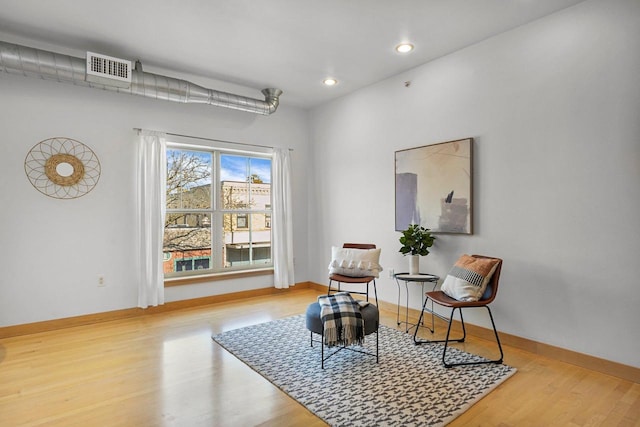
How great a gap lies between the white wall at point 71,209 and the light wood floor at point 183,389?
0.50 metres

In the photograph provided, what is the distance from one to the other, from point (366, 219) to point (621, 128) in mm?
2823

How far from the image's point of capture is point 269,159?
18.6ft

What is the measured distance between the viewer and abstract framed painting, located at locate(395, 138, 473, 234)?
11.9 ft

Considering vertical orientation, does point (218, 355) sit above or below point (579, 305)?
below

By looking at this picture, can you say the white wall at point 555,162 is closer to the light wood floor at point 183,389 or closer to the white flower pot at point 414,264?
the white flower pot at point 414,264

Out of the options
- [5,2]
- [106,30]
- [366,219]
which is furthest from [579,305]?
[5,2]

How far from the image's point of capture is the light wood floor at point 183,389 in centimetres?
217

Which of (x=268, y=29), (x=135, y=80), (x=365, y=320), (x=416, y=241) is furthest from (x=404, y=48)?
(x=135, y=80)

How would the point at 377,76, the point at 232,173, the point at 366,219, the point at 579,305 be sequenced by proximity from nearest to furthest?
the point at 579,305, the point at 377,76, the point at 366,219, the point at 232,173

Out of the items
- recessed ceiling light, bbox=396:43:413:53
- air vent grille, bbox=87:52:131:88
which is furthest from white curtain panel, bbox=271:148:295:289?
recessed ceiling light, bbox=396:43:413:53

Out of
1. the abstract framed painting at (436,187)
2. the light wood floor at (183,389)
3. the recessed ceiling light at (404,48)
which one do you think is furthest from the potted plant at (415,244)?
the recessed ceiling light at (404,48)

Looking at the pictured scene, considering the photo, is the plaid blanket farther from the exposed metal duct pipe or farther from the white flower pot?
the exposed metal duct pipe

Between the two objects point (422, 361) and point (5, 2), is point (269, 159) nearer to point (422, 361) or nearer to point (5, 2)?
point (5, 2)

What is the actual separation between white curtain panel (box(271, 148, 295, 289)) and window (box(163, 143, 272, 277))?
231 mm
